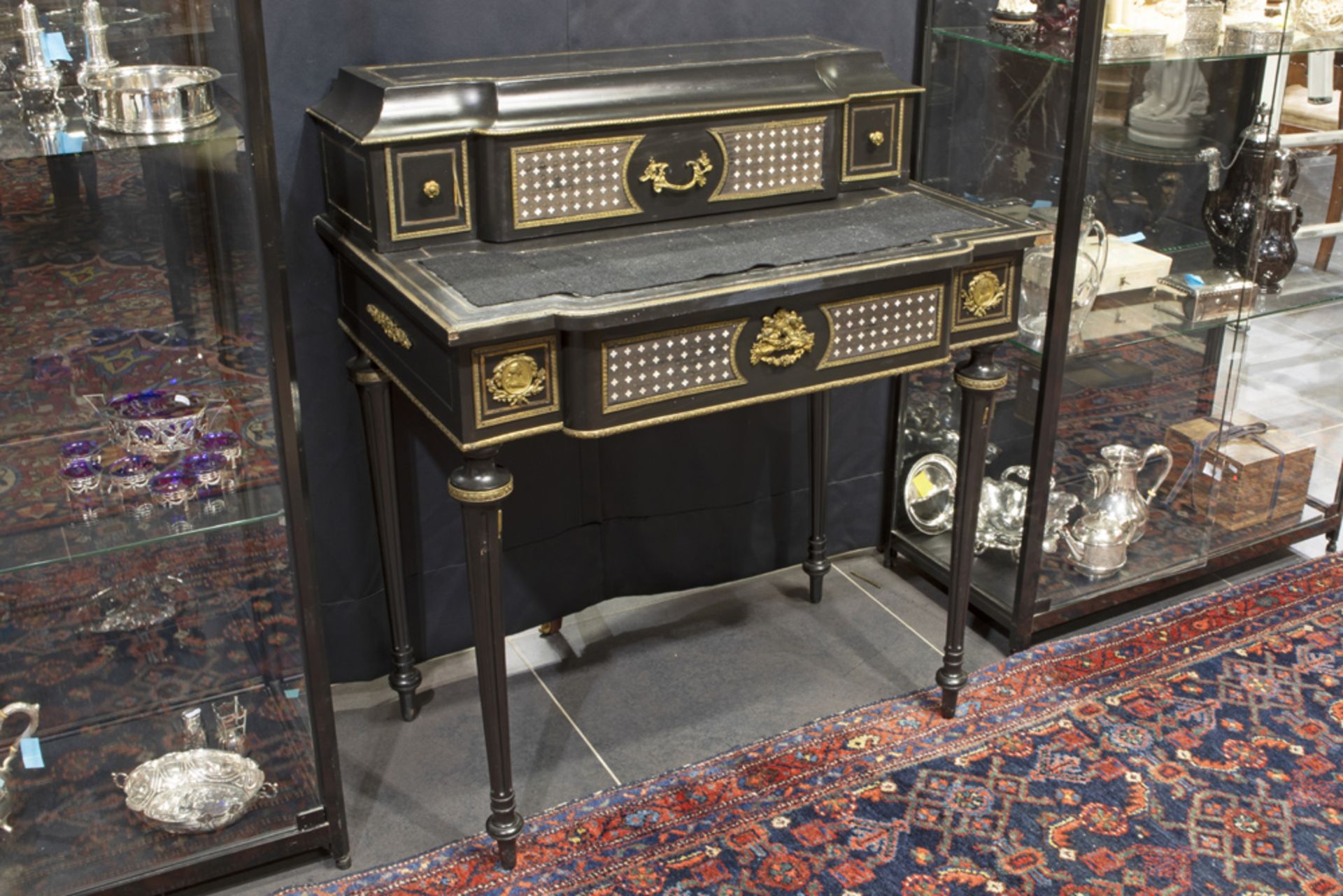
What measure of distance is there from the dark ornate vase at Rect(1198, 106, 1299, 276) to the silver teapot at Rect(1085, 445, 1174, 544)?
1.49 ft

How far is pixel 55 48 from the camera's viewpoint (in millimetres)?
2020

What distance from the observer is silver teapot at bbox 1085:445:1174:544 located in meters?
3.09

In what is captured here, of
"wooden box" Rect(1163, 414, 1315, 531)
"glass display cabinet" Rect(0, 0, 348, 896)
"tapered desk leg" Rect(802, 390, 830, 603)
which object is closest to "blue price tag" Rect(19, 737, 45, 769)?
"glass display cabinet" Rect(0, 0, 348, 896)

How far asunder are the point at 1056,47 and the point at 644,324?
1.10 metres

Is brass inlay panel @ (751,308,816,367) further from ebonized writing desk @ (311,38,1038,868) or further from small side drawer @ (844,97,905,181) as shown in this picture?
small side drawer @ (844,97,905,181)

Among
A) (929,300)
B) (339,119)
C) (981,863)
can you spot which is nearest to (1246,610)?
(981,863)

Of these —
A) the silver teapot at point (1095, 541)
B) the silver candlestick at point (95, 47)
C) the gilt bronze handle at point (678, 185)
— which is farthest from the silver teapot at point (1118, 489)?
the silver candlestick at point (95, 47)

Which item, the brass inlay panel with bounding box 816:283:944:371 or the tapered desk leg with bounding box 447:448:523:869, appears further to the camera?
the brass inlay panel with bounding box 816:283:944:371

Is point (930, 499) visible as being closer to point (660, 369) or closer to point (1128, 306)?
point (1128, 306)

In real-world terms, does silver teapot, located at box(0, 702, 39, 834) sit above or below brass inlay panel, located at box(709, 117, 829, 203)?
below

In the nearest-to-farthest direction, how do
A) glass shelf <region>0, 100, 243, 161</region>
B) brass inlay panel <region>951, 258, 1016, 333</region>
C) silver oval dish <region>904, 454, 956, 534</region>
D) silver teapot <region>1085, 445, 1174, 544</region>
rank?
glass shelf <region>0, 100, 243, 161</region>
brass inlay panel <region>951, 258, 1016, 333</region>
silver teapot <region>1085, 445, 1174, 544</region>
silver oval dish <region>904, 454, 956, 534</region>

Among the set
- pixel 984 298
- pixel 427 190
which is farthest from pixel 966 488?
pixel 427 190

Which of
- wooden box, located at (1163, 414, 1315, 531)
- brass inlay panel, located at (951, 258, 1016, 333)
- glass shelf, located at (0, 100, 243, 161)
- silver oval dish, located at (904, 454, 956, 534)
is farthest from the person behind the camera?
silver oval dish, located at (904, 454, 956, 534)

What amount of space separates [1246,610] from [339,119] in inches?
90.0
